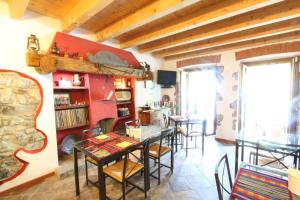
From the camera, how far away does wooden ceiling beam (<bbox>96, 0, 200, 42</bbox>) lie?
1759 mm

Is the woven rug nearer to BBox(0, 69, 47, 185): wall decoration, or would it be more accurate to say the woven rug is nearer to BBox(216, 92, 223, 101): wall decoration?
BBox(0, 69, 47, 185): wall decoration

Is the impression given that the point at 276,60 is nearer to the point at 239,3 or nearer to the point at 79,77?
the point at 239,3

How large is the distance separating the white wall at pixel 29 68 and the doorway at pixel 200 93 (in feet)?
10.8

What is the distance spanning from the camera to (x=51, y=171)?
2.51 m

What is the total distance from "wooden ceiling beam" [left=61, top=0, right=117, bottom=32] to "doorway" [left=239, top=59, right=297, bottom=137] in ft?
11.7

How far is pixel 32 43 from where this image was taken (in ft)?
7.30

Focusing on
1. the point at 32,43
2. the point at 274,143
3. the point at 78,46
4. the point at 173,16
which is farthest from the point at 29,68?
the point at 274,143

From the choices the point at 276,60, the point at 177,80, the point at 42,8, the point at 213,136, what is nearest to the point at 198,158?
the point at 213,136

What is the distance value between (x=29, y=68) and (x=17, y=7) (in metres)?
0.78

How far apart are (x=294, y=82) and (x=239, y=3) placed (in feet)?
8.63

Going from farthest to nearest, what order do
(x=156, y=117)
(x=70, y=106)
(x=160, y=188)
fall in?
(x=156, y=117), (x=70, y=106), (x=160, y=188)

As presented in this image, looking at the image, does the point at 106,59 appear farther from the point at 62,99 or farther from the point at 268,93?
the point at 268,93

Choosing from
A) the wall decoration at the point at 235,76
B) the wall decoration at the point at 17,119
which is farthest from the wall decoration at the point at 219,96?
the wall decoration at the point at 17,119

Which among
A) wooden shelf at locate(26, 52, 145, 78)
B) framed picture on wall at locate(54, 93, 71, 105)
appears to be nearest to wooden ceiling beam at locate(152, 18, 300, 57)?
wooden shelf at locate(26, 52, 145, 78)
